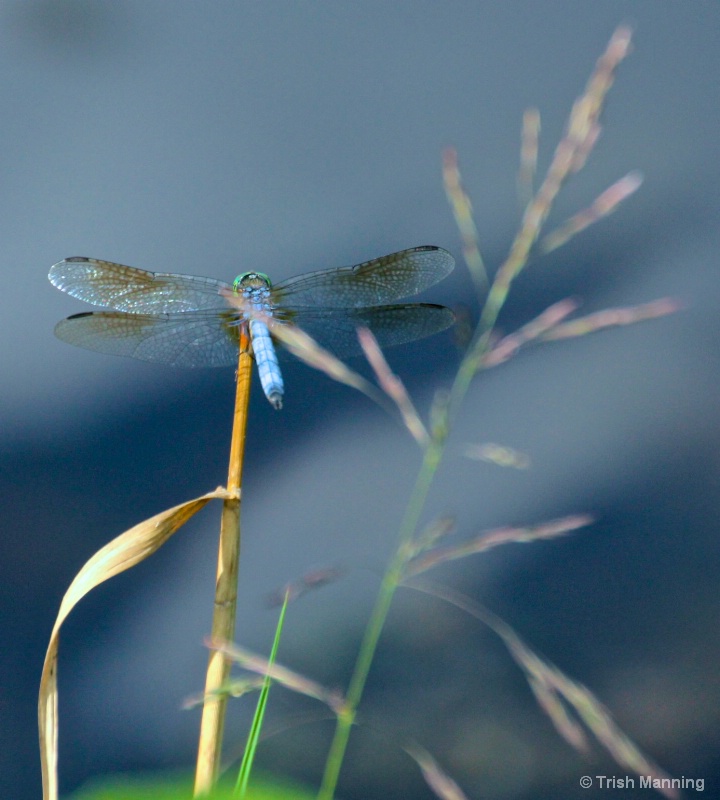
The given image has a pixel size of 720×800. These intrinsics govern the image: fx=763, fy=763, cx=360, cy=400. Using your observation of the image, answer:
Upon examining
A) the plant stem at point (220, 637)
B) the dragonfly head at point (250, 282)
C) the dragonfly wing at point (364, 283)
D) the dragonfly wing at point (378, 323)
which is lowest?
the plant stem at point (220, 637)

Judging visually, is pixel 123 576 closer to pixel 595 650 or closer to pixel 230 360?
pixel 230 360

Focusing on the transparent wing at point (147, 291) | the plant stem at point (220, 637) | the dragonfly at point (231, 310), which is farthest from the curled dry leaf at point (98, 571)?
the transparent wing at point (147, 291)

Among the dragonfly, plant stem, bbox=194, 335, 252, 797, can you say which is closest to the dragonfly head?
the dragonfly

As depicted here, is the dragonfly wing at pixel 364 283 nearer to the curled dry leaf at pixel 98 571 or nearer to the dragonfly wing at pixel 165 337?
the dragonfly wing at pixel 165 337

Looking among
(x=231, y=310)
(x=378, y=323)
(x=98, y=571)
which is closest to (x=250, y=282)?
(x=231, y=310)

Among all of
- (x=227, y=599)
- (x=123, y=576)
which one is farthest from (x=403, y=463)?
(x=227, y=599)
